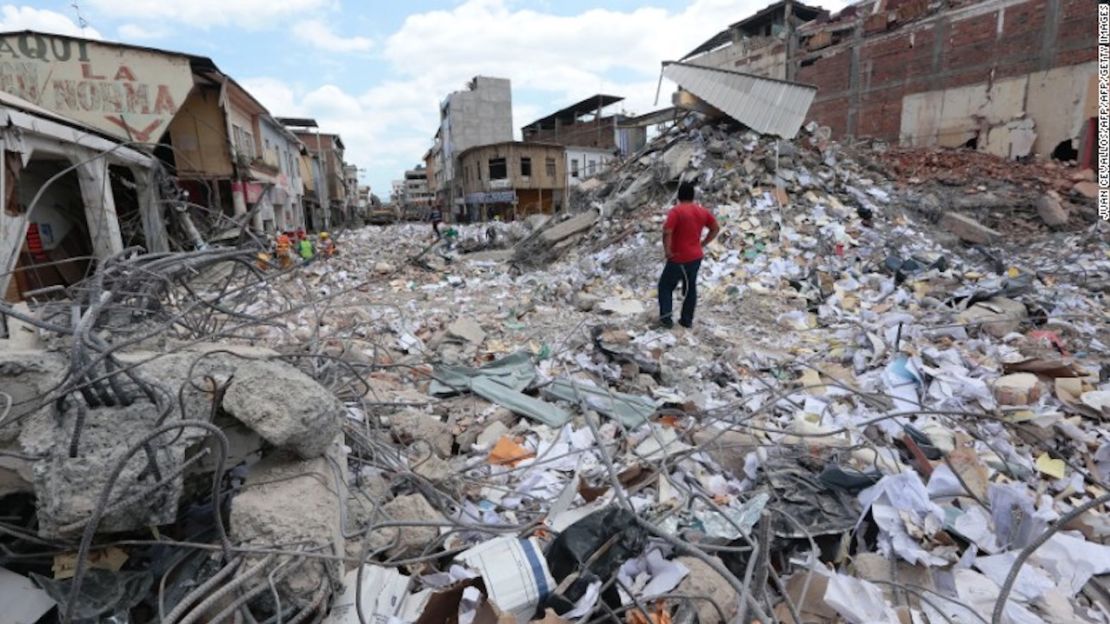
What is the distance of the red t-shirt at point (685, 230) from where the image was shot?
483 cm

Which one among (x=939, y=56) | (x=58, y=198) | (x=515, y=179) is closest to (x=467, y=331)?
(x=58, y=198)

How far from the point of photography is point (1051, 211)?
27.3 feet

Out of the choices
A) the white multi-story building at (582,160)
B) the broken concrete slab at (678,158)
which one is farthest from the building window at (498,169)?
the broken concrete slab at (678,158)

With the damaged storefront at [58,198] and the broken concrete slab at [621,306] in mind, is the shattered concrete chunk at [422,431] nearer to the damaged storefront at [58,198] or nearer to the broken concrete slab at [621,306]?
the broken concrete slab at [621,306]

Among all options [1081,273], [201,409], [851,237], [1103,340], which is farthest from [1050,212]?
[201,409]

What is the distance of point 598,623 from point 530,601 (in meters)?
0.24

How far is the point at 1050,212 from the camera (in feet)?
27.3

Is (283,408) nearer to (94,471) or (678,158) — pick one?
(94,471)

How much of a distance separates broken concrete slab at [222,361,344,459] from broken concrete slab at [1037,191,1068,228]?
437 inches

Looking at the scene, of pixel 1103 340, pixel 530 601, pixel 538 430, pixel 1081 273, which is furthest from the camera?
pixel 1081 273

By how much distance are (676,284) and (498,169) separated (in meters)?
25.9

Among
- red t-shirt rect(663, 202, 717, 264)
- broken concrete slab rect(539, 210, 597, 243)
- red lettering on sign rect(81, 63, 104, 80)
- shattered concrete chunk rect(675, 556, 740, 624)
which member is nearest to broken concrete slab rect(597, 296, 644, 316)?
red t-shirt rect(663, 202, 717, 264)

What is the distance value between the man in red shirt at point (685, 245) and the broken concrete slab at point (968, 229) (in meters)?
5.50

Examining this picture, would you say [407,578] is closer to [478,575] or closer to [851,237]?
[478,575]
